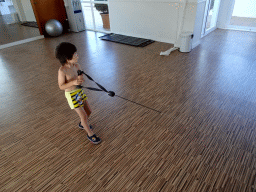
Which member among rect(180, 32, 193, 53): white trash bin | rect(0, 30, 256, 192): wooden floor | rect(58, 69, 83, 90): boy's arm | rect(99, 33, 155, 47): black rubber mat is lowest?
rect(0, 30, 256, 192): wooden floor

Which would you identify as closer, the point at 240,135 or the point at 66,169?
the point at 66,169

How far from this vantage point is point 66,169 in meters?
1.86

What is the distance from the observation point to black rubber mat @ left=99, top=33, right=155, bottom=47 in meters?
5.40

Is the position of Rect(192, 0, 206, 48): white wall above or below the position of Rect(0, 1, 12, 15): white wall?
below

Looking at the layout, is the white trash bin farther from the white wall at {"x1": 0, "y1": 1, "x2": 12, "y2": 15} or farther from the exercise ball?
the white wall at {"x1": 0, "y1": 1, "x2": 12, "y2": 15}

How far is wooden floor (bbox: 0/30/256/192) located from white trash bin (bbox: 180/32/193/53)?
45 cm

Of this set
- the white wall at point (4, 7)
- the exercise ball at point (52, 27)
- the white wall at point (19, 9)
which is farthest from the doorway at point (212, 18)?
the white wall at point (4, 7)

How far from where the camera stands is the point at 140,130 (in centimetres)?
230

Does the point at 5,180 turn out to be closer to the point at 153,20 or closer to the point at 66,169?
the point at 66,169

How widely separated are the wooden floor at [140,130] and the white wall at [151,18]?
130 centimetres

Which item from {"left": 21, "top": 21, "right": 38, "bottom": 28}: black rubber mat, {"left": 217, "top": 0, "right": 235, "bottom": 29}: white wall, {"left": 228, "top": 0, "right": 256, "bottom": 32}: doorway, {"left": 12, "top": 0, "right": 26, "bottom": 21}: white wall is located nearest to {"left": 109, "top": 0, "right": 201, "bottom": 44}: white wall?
{"left": 217, "top": 0, "right": 235, "bottom": 29}: white wall

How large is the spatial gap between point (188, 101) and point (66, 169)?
6.43 ft

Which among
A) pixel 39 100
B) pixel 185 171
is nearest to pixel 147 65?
pixel 39 100

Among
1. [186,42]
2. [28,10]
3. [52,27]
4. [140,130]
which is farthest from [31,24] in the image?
[140,130]
